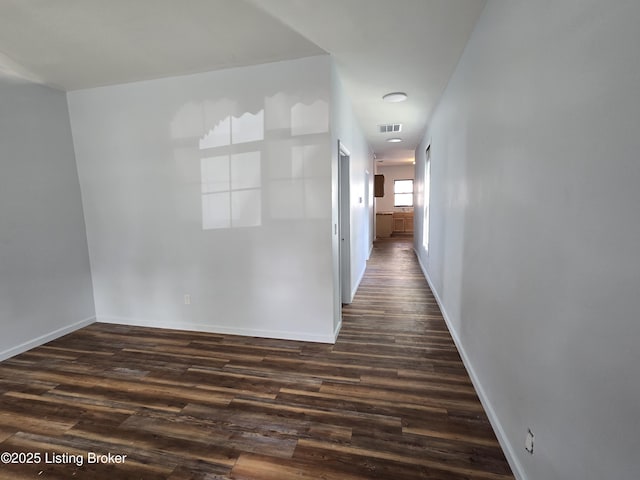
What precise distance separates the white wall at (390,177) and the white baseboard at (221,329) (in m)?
9.75

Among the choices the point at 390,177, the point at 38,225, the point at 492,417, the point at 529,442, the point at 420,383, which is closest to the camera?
the point at 529,442

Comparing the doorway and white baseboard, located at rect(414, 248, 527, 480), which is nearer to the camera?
white baseboard, located at rect(414, 248, 527, 480)

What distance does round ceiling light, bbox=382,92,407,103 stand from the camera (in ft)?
13.0

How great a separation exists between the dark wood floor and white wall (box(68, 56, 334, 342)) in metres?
0.47

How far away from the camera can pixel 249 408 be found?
218 cm

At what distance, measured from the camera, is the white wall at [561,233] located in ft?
2.84

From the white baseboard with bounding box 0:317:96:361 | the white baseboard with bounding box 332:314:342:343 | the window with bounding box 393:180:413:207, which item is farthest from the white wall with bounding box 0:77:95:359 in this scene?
the window with bounding box 393:180:413:207

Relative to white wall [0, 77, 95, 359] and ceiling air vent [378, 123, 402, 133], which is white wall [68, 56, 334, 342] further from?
ceiling air vent [378, 123, 402, 133]

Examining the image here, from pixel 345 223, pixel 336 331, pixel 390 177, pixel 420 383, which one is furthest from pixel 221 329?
pixel 390 177

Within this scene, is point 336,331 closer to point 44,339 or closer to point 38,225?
point 44,339

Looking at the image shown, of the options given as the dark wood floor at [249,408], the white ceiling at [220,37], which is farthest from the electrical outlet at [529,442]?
the white ceiling at [220,37]

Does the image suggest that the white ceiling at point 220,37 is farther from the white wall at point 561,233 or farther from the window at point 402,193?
the window at point 402,193

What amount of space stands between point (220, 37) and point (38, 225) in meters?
2.85

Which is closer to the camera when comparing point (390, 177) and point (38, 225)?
point (38, 225)
